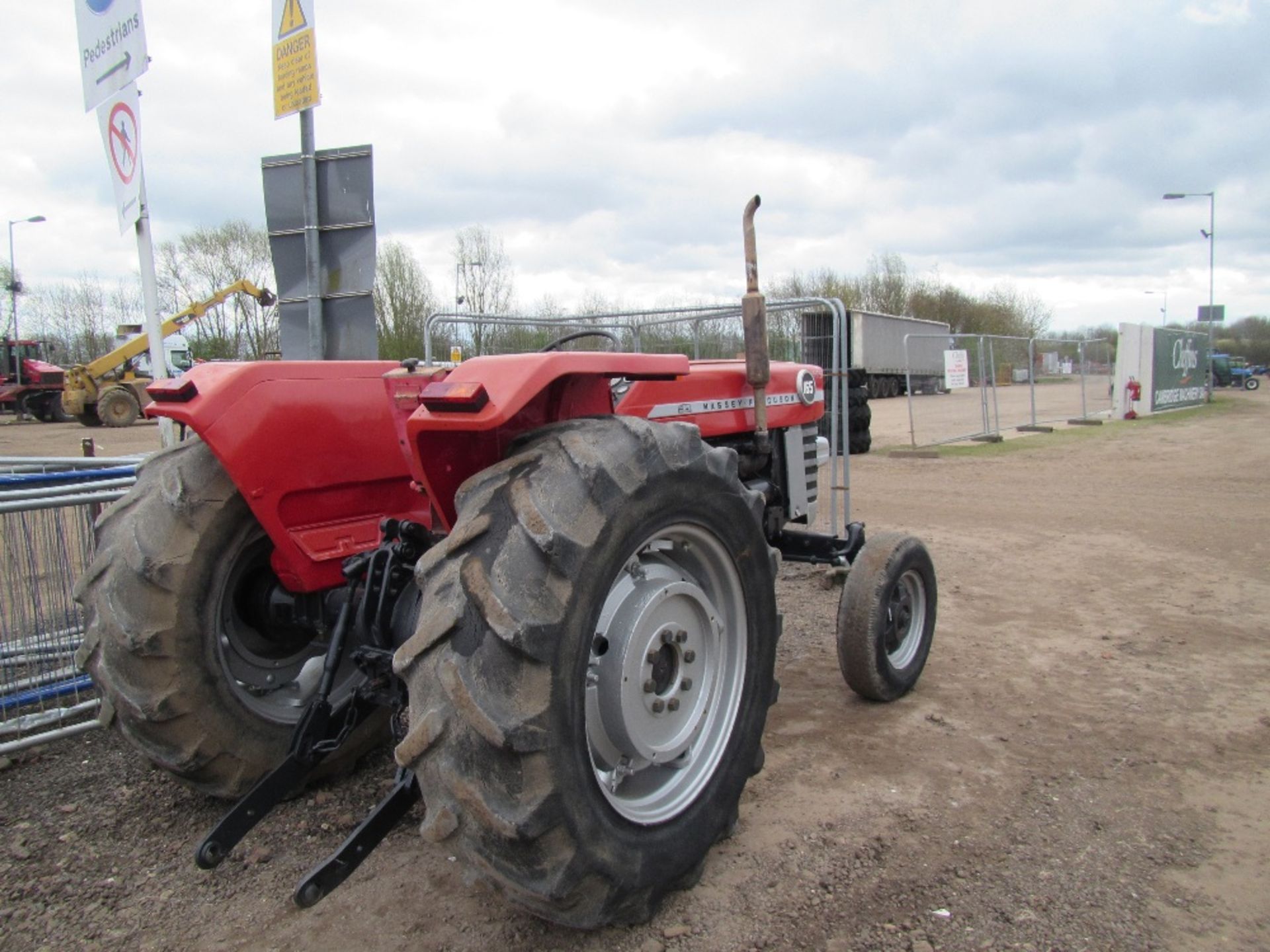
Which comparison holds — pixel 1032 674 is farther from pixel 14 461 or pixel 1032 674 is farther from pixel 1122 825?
pixel 14 461

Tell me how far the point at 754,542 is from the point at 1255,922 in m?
1.67

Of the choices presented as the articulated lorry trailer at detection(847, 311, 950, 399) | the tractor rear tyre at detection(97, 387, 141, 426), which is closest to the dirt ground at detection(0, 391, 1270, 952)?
the articulated lorry trailer at detection(847, 311, 950, 399)

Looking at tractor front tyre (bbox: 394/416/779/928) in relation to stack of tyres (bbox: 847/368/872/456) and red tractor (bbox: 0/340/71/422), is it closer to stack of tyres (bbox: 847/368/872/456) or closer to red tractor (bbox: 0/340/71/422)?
stack of tyres (bbox: 847/368/872/456)

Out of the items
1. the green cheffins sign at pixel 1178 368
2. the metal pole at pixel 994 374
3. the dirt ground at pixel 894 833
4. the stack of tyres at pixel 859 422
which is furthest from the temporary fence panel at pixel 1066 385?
the dirt ground at pixel 894 833

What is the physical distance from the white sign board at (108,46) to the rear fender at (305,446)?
3.11 m

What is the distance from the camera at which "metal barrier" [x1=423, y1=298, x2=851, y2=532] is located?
5789 mm

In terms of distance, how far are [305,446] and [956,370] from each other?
16520mm

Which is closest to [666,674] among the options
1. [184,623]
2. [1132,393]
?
[184,623]

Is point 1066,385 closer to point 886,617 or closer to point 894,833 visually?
point 886,617

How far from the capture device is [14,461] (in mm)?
4980

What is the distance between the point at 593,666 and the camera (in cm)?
224

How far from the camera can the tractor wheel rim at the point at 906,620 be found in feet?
12.5

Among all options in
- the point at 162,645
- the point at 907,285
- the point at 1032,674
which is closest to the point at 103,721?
the point at 162,645

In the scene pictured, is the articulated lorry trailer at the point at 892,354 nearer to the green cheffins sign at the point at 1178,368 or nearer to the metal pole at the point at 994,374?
the metal pole at the point at 994,374
